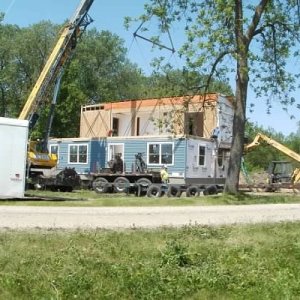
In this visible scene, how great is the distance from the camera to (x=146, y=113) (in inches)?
1496

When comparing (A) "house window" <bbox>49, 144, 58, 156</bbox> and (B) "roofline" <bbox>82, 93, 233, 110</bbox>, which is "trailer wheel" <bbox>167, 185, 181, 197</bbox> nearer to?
(B) "roofline" <bbox>82, 93, 233, 110</bbox>

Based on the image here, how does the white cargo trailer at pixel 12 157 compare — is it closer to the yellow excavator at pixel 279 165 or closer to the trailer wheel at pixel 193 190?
the trailer wheel at pixel 193 190

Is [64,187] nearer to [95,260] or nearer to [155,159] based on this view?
[155,159]

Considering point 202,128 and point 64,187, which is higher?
point 202,128

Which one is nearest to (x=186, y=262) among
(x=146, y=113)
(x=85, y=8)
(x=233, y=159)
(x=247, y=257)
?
(x=247, y=257)

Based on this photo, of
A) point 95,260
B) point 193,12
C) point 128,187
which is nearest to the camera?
point 95,260

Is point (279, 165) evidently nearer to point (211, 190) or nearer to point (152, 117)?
point (211, 190)

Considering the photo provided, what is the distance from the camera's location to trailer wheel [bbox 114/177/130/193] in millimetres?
31453

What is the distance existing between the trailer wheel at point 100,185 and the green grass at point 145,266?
21600 millimetres

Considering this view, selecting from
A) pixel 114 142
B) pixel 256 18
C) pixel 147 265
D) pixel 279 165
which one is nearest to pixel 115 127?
pixel 114 142

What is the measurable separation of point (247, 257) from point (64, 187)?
78.9 ft

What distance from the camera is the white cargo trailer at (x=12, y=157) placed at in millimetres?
19156

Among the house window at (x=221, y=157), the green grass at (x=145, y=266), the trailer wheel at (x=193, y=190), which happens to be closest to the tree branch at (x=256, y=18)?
the trailer wheel at (x=193, y=190)

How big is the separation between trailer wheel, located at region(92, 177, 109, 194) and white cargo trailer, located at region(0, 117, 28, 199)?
41.5 ft
